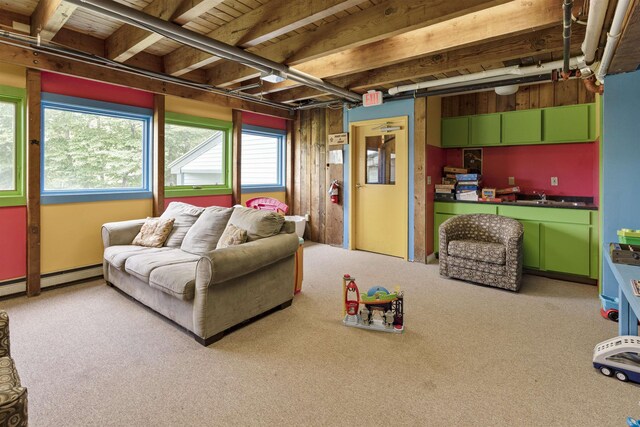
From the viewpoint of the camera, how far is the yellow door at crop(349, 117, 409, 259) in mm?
5219

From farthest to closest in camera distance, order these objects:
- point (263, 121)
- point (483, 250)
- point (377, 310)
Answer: point (263, 121), point (483, 250), point (377, 310)

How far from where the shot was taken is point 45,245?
12.2ft

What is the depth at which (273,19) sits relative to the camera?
2.96 m

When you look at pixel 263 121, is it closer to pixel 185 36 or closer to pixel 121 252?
pixel 185 36

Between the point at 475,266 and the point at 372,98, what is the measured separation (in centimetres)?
279

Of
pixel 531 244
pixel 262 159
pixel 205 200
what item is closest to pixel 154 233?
pixel 205 200

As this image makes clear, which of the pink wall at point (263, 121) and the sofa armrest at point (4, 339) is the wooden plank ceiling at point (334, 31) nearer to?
the pink wall at point (263, 121)

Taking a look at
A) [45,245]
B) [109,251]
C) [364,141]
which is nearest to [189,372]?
[109,251]

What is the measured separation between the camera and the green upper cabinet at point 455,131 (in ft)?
16.7

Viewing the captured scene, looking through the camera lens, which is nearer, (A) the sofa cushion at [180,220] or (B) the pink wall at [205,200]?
(A) the sofa cushion at [180,220]

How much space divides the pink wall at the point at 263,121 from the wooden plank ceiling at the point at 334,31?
1506 mm

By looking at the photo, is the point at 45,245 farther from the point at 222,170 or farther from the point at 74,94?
the point at 222,170

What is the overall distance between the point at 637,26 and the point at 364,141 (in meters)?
3.77

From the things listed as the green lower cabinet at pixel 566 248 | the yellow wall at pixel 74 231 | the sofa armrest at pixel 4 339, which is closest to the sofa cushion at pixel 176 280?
the sofa armrest at pixel 4 339
